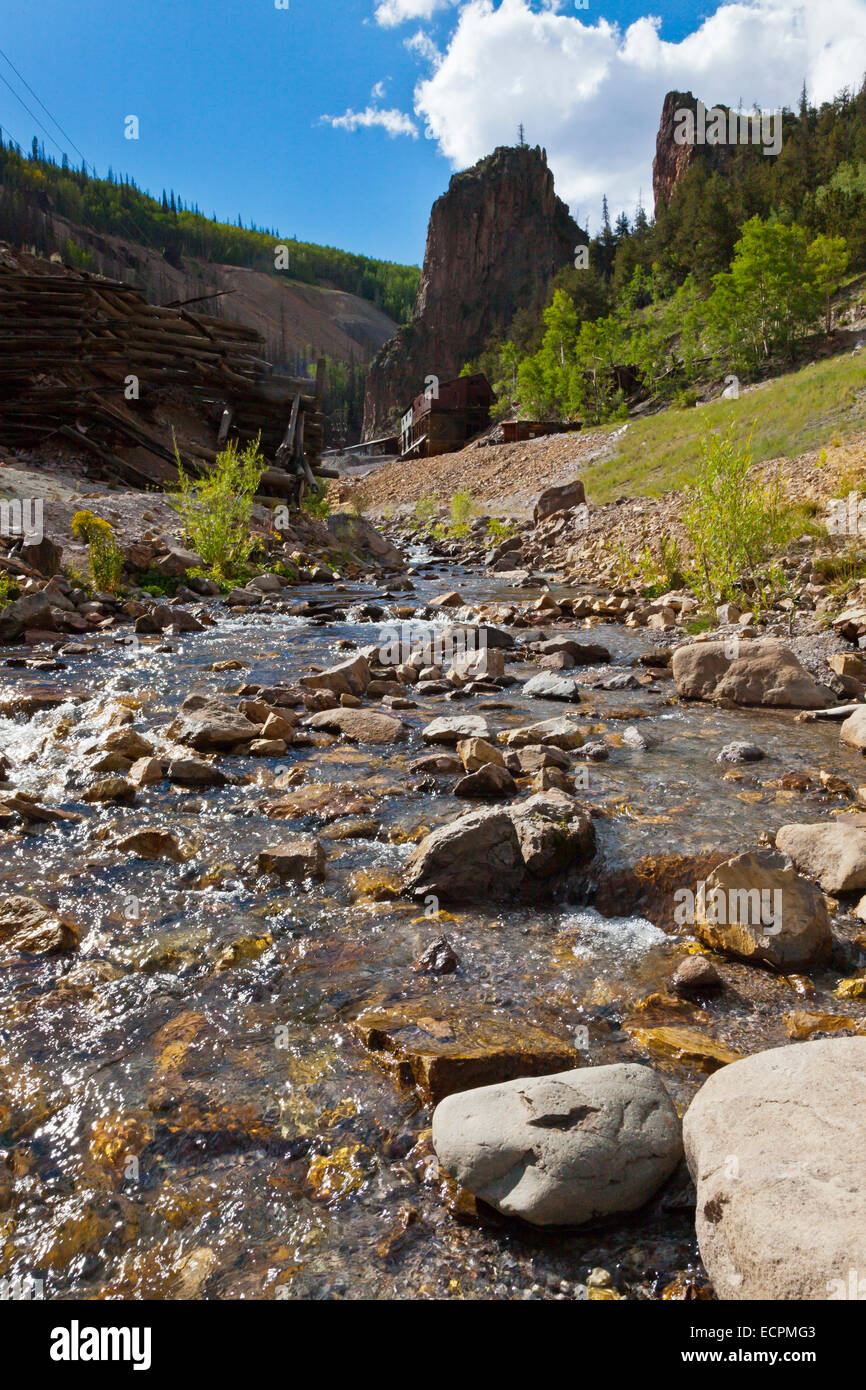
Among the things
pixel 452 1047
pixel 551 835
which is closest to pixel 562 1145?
pixel 452 1047

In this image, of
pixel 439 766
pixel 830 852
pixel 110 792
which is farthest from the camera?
pixel 439 766

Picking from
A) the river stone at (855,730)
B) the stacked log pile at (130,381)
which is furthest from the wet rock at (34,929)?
the stacked log pile at (130,381)

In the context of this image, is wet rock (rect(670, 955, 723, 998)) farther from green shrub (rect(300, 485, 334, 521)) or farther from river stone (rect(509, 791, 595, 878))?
green shrub (rect(300, 485, 334, 521))

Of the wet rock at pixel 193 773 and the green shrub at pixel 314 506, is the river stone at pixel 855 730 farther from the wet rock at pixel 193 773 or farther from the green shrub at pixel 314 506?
the green shrub at pixel 314 506

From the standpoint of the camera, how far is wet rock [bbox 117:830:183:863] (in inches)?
177

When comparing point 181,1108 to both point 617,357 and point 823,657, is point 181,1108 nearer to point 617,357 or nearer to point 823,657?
point 823,657

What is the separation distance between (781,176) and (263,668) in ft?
286

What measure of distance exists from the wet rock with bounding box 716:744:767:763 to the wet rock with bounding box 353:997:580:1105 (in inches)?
142

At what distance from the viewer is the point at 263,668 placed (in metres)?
9.30

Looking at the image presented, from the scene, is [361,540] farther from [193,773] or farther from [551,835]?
[551,835]

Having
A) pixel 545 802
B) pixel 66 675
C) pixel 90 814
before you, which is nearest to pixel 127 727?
pixel 90 814

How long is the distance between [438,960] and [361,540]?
1933 centimetres

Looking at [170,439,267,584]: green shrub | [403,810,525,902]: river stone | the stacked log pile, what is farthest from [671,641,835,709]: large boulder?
the stacked log pile

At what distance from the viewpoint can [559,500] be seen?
2702cm
